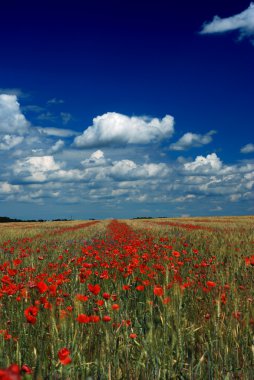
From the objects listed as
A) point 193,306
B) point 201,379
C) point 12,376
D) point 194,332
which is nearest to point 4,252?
point 193,306

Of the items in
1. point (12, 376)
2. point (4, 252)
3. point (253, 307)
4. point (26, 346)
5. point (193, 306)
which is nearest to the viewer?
point (12, 376)

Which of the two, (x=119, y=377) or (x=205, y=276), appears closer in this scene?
(x=119, y=377)

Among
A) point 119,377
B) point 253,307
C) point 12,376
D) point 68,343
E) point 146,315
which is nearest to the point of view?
point 12,376

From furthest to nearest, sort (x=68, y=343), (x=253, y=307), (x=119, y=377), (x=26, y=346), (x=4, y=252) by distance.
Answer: (x=4, y=252) → (x=253, y=307) → (x=26, y=346) → (x=68, y=343) → (x=119, y=377)

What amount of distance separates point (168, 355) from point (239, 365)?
59cm

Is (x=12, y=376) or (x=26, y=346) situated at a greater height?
(x=12, y=376)

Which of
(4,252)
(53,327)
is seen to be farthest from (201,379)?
(4,252)

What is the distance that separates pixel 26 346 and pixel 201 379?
146 cm

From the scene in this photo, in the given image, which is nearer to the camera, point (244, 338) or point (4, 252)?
point (244, 338)

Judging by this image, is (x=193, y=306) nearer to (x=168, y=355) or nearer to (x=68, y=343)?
(x=168, y=355)

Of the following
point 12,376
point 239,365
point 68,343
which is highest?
point 12,376

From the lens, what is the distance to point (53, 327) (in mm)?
2930

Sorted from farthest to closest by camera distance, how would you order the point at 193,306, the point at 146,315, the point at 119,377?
the point at 193,306 → the point at 146,315 → the point at 119,377

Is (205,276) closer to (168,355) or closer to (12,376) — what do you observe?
(168,355)
